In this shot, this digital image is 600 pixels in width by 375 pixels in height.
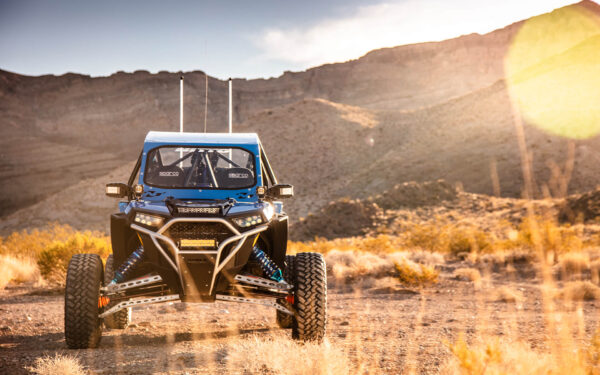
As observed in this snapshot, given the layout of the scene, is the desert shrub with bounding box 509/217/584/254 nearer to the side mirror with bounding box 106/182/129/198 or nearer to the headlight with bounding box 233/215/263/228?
the headlight with bounding box 233/215/263/228

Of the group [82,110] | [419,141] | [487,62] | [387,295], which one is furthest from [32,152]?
[487,62]

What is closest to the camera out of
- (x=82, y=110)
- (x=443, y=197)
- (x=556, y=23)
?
(x=443, y=197)

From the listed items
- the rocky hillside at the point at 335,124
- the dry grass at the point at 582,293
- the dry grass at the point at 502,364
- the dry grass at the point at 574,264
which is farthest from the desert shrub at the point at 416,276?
the rocky hillside at the point at 335,124

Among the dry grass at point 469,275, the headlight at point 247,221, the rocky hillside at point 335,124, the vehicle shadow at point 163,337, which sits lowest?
the dry grass at point 469,275

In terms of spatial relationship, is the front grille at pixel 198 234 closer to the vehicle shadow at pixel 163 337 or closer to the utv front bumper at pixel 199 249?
the utv front bumper at pixel 199 249

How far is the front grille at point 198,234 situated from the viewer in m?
5.58

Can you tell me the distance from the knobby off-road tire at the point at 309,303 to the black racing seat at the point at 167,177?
2134 millimetres

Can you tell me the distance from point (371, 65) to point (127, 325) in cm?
14206

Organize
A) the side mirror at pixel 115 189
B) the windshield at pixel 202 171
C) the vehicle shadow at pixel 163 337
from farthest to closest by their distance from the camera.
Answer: the windshield at pixel 202 171 → the vehicle shadow at pixel 163 337 → the side mirror at pixel 115 189

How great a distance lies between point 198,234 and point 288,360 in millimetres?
1587

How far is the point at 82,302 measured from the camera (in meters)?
6.04

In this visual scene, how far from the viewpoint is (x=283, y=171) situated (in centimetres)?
6231

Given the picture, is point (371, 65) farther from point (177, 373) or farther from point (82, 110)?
point (177, 373)

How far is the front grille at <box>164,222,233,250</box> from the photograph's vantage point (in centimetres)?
558
